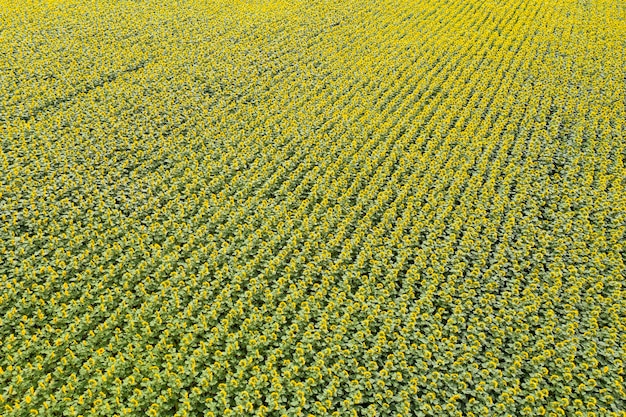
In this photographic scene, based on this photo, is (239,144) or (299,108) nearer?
(239,144)

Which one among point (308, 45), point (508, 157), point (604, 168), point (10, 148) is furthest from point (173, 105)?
point (604, 168)

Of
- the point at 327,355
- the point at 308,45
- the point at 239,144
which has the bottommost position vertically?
the point at 327,355

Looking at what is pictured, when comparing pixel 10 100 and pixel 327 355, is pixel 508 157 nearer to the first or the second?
pixel 327 355

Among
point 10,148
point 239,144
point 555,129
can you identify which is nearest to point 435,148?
point 555,129

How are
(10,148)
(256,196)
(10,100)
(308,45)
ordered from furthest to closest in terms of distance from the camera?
1. (308,45)
2. (10,100)
3. (10,148)
4. (256,196)

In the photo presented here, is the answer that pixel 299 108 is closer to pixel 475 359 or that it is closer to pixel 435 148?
pixel 435 148

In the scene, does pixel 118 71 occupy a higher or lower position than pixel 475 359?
higher

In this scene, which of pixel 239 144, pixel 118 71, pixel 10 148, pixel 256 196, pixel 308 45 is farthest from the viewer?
pixel 308 45
